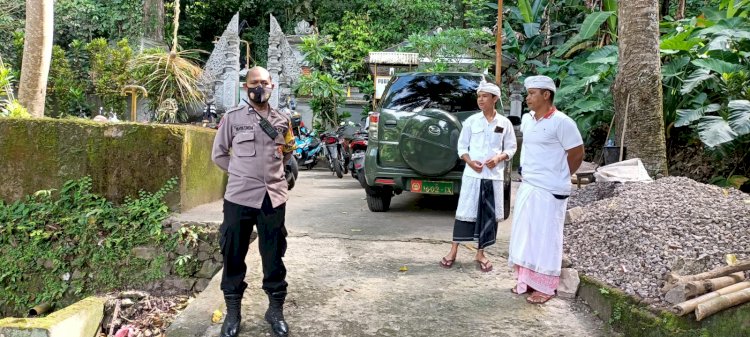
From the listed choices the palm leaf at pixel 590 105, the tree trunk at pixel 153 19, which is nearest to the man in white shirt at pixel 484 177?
the palm leaf at pixel 590 105

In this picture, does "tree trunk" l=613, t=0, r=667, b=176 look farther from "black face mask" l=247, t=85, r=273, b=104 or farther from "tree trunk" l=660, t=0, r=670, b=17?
"tree trunk" l=660, t=0, r=670, b=17

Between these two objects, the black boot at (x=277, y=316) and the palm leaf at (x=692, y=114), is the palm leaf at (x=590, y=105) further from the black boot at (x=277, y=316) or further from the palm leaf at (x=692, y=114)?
A: the black boot at (x=277, y=316)

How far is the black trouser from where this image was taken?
9.83ft

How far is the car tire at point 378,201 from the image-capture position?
6.57 m

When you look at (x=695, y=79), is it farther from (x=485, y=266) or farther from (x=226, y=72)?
(x=226, y=72)

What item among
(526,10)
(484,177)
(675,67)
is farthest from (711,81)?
(526,10)

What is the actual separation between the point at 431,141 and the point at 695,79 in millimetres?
4351

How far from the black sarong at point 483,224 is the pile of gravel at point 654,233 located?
0.70 metres

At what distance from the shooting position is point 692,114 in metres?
7.04

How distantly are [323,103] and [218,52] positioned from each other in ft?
12.1

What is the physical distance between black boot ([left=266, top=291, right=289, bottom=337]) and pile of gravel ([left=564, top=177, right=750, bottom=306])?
217cm

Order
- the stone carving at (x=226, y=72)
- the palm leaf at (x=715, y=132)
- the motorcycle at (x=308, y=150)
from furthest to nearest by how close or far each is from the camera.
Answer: the stone carving at (x=226, y=72)
the motorcycle at (x=308, y=150)
the palm leaf at (x=715, y=132)

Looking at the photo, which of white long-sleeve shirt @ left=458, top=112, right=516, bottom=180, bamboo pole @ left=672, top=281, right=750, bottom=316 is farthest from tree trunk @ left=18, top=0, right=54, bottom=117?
bamboo pole @ left=672, top=281, right=750, bottom=316

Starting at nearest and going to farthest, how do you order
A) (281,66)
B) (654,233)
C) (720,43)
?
(654,233)
(720,43)
(281,66)
